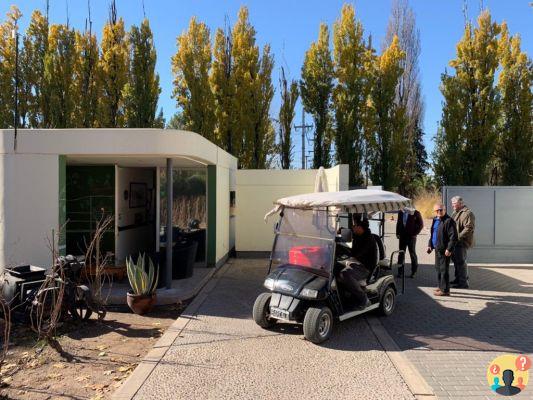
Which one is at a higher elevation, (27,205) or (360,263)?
(27,205)

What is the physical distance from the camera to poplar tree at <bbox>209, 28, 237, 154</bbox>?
20.5 metres

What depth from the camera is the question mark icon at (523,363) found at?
200 inches

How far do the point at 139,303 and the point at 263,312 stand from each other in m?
2.16

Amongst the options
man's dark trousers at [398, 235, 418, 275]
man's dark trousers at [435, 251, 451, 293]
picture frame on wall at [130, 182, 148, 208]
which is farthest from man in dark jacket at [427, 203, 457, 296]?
picture frame on wall at [130, 182, 148, 208]

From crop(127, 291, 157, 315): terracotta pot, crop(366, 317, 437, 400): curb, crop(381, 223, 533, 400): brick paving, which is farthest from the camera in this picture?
crop(127, 291, 157, 315): terracotta pot

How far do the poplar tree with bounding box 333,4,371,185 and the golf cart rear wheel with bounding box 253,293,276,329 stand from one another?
48.2 feet

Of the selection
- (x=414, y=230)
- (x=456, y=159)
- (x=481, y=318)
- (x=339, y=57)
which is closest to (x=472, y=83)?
(x=456, y=159)

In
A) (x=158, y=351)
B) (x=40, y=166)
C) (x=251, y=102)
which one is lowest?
(x=158, y=351)

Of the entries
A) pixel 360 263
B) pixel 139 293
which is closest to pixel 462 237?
pixel 360 263

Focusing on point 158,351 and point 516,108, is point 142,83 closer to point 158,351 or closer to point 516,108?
point 516,108

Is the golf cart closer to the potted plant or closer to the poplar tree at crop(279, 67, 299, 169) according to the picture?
the potted plant

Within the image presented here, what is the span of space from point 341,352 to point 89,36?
63.1 ft

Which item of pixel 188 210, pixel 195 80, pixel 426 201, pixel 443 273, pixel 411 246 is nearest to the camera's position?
pixel 443 273

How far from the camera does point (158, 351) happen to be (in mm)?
5492
